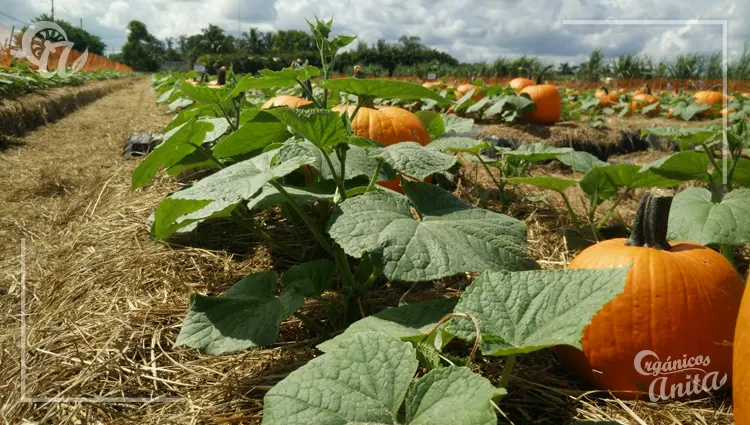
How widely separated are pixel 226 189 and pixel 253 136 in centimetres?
52

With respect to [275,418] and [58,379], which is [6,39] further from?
[275,418]

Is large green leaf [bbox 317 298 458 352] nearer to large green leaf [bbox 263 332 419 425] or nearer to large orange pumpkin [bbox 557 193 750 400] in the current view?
large green leaf [bbox 263 332 419 425]

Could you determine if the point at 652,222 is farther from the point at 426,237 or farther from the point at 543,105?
the point at 543,105

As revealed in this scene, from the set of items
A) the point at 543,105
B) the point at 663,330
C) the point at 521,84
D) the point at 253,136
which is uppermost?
the point at 521,84

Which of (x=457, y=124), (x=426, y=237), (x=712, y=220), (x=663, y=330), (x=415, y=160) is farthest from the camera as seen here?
(x=457, y=124)

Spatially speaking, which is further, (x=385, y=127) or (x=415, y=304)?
(x=385, y=127)

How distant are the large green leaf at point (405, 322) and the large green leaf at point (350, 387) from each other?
16 cm

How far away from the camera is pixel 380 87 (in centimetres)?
155

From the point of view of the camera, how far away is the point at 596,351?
1.31 metres

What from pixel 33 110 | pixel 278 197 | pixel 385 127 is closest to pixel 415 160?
pixel 278 197

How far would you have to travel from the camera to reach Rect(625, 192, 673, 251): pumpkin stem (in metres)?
1.39

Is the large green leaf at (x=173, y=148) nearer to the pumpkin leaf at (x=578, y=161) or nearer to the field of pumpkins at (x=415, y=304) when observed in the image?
the field of pumpkins at (x=415, y=304)

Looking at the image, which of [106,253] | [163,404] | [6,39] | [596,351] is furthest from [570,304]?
[6,39]

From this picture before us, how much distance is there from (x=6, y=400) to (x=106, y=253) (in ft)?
2.85
